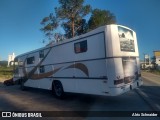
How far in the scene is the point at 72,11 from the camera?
3762cm

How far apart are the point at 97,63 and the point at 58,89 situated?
3947 millimetres

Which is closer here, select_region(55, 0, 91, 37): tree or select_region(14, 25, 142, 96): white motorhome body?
select_region(14, 25, 142, 96): white motorhome body

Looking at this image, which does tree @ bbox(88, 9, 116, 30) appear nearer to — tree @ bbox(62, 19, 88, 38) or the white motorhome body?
tree @ bbox(62, 19, 88, 38)

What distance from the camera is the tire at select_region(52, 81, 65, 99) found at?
11566mm

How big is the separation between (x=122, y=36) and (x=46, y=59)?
5.58m

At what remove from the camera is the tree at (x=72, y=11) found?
37250 mm

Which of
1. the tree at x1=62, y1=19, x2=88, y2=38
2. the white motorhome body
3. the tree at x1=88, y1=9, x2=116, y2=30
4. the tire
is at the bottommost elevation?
the tire

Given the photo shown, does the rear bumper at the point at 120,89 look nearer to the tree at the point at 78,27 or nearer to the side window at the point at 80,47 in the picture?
the side window at the point at 80,47

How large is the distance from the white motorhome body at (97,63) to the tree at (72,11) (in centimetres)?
2527

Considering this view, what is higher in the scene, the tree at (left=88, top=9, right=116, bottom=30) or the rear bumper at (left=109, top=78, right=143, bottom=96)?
the tree at (left=88, top=9, right=116, bottom=30)

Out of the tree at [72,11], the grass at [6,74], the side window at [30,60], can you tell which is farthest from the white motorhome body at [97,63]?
the tree at [72,11]

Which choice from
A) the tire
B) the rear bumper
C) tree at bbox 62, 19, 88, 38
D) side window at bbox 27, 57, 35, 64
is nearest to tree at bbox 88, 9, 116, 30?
tree at bbox 62, 19, 88, 38

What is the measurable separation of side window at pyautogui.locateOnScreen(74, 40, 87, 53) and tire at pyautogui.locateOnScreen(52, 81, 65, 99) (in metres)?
2.55

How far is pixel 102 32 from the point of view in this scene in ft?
28.1
